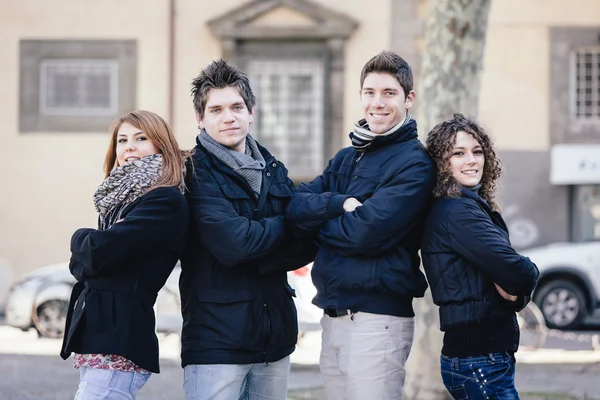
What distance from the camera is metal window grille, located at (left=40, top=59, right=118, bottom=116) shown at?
1764 centimetres

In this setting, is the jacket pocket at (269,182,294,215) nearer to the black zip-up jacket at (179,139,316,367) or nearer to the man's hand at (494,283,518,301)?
the black zip-up jacket at (179,139,316,367)

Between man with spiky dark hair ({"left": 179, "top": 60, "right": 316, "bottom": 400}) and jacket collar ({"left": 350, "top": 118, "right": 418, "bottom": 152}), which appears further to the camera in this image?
jacket collar ({"left": 350, "top": 118, "right": 418, "bottom": 152})

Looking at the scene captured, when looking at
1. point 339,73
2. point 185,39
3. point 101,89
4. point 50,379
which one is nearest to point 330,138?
point 339,73

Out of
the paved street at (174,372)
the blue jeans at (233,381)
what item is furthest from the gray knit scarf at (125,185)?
the paved street at (174,372)

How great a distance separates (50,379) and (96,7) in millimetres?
10236

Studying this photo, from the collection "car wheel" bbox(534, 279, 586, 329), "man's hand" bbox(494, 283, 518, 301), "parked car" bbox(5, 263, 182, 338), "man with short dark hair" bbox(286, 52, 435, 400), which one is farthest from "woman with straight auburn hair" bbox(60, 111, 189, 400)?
"car wheel" bbox(534, 279, 586, 329)

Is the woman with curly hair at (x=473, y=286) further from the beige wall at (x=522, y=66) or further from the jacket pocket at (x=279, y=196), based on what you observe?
the beige wall at (x=522, y=66)

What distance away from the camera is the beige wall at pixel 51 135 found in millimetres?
17516

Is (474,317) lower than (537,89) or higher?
lower

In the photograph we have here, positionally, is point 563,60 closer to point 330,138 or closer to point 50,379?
point 330,138

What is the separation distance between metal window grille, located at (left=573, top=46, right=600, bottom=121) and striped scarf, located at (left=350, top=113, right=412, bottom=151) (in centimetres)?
1389

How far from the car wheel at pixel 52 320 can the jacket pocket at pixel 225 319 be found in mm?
8283

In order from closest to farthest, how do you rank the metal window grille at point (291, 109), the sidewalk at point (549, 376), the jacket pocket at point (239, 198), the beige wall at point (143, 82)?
the jacket pocket at point (239, 198) → the sidewalk at point (549, 376) → the beige wall at point (143, 82) → the metal window grille at point (291, 109)

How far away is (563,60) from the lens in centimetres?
1703
